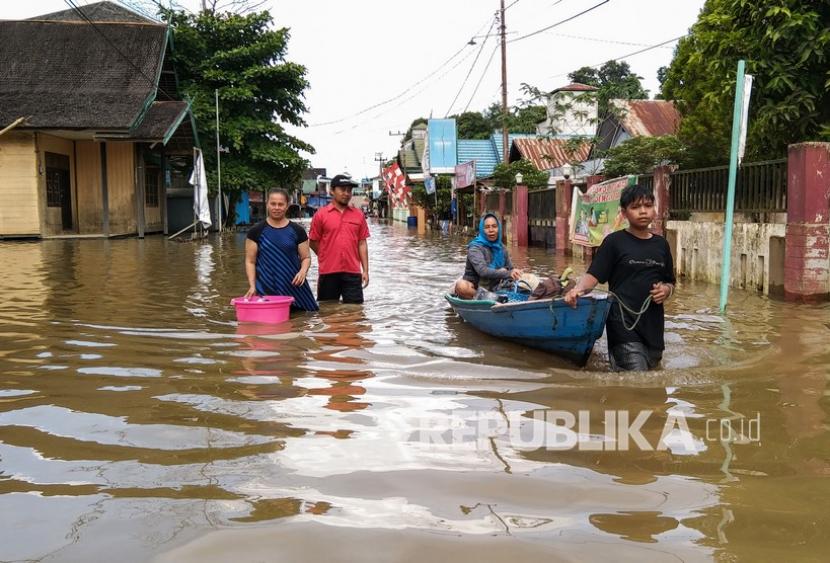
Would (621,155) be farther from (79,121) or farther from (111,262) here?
(79,121)

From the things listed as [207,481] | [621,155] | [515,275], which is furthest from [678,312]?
[621,155]

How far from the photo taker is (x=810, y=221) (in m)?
9.22

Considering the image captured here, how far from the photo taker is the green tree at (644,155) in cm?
1875

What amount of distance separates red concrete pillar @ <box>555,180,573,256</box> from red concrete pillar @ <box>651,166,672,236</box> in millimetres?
5201

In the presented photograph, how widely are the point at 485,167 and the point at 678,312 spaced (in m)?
29.6

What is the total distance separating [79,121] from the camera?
22547mm

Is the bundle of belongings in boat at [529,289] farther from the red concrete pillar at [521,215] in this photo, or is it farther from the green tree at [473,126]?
the green tree at [473,126]

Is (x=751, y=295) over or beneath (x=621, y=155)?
beneath

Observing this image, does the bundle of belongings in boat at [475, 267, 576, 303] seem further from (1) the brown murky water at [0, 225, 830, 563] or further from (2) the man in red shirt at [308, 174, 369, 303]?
(2) the man in red shirt at [308, 174, 369, 303]

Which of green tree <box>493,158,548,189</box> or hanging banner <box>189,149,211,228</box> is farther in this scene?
green tree <box>493,158,548,189</box>

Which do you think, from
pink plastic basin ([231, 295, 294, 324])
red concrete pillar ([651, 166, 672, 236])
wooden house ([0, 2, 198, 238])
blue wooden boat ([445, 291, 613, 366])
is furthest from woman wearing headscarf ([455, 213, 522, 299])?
wooden house ([0, 2, 198, 238])

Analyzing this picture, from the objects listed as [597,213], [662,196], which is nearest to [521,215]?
[597,213]

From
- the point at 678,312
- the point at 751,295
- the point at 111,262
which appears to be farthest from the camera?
the point at 111,262

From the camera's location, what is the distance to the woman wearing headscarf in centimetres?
766
